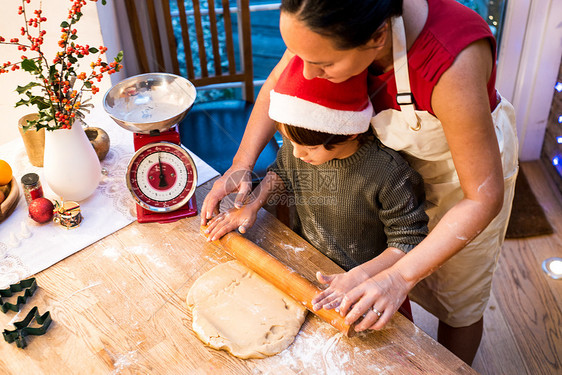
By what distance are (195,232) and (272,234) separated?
0.20 meters

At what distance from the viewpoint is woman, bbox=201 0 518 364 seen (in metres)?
0.90

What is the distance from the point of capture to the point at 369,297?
Result: 3.44 ft

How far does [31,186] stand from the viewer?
142cm

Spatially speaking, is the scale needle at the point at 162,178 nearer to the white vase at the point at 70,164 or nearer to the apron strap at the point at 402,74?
the white vase at the point at 70,164

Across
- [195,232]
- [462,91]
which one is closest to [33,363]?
[195,232]

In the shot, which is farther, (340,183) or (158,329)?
(340,183)

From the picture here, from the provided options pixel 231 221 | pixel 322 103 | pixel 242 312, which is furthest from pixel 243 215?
pixel 322 103

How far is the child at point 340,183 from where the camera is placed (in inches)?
42.1

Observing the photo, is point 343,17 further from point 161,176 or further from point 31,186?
point 31,186

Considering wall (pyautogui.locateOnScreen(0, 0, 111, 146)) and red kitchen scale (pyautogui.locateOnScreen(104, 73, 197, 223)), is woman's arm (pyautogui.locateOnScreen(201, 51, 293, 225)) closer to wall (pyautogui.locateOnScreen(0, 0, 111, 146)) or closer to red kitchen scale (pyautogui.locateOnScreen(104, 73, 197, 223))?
red kitchen scale (pyautogui.locateOnScreen(104, 73, 197, 223))

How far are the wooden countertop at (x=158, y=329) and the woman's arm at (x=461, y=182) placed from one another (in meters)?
0.09

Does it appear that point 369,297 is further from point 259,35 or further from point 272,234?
point 259,35

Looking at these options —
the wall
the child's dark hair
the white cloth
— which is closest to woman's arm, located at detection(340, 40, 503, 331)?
the child's dark hair

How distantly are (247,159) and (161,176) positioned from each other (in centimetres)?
24
